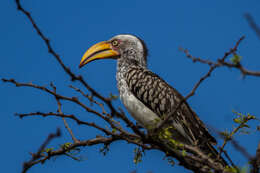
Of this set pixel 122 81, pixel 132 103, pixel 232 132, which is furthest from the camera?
pixel 122 81

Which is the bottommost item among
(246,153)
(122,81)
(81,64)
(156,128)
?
(246,153)

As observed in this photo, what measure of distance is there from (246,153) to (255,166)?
0.60 metres

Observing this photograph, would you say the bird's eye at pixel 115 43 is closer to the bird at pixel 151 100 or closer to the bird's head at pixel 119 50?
the bird's head at pixel 119 50

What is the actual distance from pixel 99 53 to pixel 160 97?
143 cm

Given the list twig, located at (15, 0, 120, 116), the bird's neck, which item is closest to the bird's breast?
the bird's neck

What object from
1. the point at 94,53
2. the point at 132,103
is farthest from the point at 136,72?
the point at 94,53

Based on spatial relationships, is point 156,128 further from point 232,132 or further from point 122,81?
point 122,81

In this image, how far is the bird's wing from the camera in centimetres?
403

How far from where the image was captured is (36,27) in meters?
1.89

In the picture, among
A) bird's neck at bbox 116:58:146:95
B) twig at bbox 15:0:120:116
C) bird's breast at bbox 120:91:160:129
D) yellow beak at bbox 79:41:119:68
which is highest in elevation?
yellow beak at bbox 79:41:119:68

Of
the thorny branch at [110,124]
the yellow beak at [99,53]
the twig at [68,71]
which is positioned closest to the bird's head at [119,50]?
the yellow beak at [99,53]

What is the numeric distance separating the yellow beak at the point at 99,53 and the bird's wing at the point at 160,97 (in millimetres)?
745

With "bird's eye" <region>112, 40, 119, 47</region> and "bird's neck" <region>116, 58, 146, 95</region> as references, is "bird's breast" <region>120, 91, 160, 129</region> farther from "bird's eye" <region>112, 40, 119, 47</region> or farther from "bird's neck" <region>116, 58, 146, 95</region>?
"bird's eye" <region>112, 40, 119, 47</region>

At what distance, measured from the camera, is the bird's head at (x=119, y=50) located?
5.07 meters
